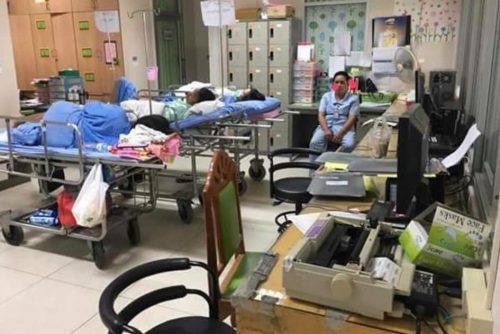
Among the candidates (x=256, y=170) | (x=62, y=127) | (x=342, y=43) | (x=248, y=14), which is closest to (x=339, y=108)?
(x=256, y=170)

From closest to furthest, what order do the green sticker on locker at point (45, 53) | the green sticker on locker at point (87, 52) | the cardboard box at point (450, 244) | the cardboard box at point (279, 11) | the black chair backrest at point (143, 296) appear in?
the cardboard box at point (450, 244) < the black chair backrest at point (143, 296) < the cardboard box at point (279, 11) < the green sticker on locker at point (87, 52) < the green sticker on locker at point (45, 53)

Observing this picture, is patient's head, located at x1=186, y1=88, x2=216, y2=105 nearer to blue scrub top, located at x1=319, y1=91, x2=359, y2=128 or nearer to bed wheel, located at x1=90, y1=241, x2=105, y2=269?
blue scrub top, located at x1=319, y1=91, x2=359, y2=128

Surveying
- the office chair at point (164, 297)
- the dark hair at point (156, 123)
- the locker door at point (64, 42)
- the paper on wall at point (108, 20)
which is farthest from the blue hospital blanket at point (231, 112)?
the locker door at point (64, 42)

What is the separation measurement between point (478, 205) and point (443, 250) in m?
0.70

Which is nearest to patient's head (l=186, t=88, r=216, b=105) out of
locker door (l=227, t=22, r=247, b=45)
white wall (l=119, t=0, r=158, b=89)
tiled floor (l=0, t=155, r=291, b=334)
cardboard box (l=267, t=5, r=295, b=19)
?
tiled floor (l=0, t=155, r=291, b=334)

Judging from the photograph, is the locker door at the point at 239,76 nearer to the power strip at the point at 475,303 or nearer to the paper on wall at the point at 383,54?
the paper on wall at the point at 383,54

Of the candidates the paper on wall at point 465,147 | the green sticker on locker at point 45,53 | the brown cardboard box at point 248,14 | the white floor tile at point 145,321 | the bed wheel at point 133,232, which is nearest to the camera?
the paper on wall at point 465,147

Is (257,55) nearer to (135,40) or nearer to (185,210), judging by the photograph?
(135,40)

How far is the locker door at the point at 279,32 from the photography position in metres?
5.98

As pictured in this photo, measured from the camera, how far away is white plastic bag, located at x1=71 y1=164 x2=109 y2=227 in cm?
297

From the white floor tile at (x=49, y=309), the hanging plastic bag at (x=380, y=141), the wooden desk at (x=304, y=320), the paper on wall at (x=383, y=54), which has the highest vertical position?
the paper on wall at (x=383, y=54)

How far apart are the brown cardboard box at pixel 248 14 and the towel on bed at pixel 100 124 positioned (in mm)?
3413

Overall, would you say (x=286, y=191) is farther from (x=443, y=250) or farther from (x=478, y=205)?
(x=443, y=250)

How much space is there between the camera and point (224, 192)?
1961 mm
